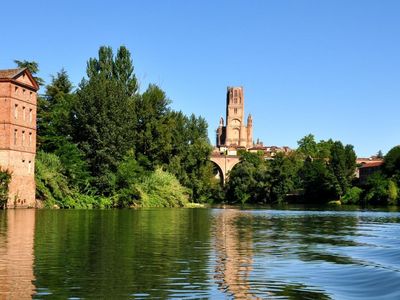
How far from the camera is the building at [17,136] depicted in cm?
5253

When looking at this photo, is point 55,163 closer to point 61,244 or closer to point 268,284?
point 61,244

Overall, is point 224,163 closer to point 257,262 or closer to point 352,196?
point 352,196

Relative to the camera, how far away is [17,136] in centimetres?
5406

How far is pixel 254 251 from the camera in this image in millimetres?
19750

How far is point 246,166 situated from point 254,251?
363 feet

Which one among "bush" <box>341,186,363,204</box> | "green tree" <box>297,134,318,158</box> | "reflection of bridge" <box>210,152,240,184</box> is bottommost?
"bush" <box>341,186,363,204</box>

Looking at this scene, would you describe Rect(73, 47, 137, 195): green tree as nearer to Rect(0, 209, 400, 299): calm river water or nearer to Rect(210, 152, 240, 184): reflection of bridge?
Rect(0, 209, 400, 299): calm river water

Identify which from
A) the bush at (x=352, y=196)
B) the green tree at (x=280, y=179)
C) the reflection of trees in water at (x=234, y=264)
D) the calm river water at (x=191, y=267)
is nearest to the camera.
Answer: the calm river water at (x=191, y=267)

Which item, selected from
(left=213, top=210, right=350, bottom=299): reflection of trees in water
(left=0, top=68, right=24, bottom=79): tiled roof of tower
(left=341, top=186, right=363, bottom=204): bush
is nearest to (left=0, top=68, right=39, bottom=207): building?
(left=0, top=68, right=24, bottom=79): tiled roof of tower

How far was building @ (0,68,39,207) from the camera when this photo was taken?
2068 inches

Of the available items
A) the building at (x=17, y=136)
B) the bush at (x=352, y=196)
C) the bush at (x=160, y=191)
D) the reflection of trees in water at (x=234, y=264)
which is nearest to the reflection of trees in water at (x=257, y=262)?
the reflection of trees in water at (x=234, y=264)

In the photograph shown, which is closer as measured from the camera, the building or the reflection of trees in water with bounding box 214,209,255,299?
the reflection of trees in water with bounding box 214,209,255,299

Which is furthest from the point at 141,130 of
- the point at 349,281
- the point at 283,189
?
the point at 349,281

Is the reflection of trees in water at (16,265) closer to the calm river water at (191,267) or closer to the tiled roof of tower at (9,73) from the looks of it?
the calm river water at (191,267)
